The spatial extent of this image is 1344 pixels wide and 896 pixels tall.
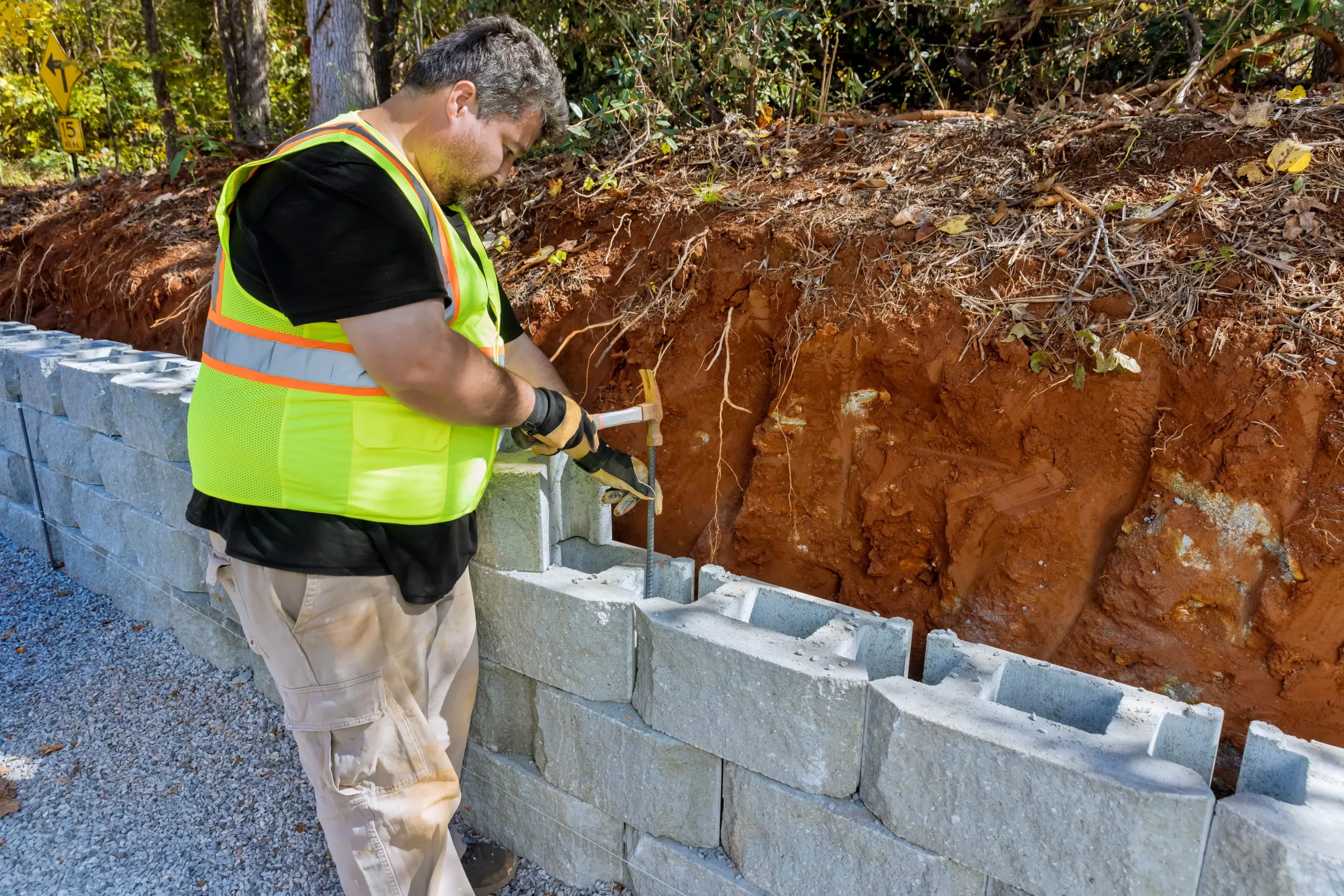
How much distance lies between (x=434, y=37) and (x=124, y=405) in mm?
4086

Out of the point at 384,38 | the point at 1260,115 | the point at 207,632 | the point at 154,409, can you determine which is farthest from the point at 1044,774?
the point at 384,38

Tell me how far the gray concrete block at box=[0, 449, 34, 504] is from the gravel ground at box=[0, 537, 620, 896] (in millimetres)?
1008

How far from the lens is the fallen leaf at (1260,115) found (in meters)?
3.00

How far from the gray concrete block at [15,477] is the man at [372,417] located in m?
3.69

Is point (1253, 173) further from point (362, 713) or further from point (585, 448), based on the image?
point (362, 713)

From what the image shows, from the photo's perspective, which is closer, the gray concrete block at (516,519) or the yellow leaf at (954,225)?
the gray concrete block at (516,519)

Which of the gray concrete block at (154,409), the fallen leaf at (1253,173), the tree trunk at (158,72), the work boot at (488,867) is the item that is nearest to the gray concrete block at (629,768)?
the work boot at (488,867)

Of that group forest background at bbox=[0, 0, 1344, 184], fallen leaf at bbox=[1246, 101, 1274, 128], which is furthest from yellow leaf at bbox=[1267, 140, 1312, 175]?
forest background at bbox=[0, 0, 1344, 184]

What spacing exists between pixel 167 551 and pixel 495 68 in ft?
9.89

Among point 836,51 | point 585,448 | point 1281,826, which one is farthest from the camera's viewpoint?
point 836,51

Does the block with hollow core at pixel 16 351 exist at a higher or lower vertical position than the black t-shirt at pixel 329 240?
lower

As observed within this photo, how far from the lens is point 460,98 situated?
2000 mm

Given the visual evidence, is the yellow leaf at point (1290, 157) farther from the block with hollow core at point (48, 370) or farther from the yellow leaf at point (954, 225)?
the block with hollow core at point (48, 370)

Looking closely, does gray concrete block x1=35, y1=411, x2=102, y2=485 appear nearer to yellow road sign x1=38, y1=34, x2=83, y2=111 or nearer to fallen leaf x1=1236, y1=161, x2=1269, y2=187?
fallen leaf x1=1236, y1=161, x2=1269, y2=187
